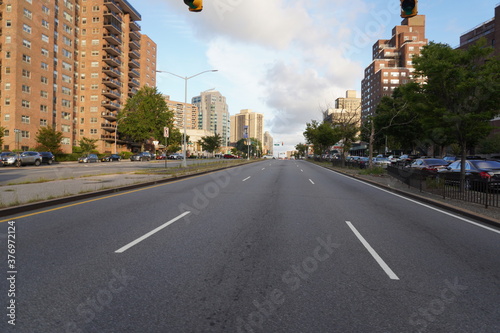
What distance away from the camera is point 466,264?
454cm

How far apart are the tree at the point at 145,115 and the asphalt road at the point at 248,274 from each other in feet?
218

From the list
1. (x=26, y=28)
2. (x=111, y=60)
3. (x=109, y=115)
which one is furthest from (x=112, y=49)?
(x=26, y=28)

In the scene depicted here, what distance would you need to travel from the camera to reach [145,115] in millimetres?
70062

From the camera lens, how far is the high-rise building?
169 feet

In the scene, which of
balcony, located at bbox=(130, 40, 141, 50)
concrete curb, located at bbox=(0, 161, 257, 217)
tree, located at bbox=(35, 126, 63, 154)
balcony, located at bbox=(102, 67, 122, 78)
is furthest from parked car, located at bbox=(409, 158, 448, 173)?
balcony, located at bbox=(130, 40, 141, 50)

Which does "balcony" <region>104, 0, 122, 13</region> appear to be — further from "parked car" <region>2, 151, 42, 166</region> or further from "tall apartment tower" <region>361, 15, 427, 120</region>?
"tall apartment tower" <region>361, 15, 427, 120</region>

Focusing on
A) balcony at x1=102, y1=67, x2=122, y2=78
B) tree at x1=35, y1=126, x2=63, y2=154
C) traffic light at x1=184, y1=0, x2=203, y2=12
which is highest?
balcony at x1=102, y1=67, x2=122, y2=78

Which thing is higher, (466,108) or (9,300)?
(466,108)

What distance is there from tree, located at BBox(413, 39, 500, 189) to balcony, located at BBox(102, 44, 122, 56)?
7363 centimetres

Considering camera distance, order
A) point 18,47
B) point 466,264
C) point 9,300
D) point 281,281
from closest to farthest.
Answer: point 9,300, point 281,281, point 466,264, point 18,47

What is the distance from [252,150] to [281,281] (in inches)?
5620

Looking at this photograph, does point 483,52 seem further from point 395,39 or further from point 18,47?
point 395,39

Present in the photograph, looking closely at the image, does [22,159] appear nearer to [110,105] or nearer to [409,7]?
[409,7]

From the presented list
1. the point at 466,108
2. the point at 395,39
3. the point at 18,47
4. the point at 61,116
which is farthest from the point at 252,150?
the point at 466,108
